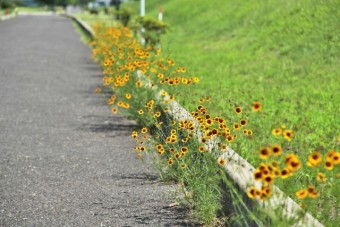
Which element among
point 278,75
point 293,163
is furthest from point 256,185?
point 278,75

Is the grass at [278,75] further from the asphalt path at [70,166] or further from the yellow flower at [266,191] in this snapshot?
the asphalt path at [70,166]

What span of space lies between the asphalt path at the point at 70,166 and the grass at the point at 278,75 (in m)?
0.70

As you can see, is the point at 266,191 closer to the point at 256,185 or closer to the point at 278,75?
the point at 256,185

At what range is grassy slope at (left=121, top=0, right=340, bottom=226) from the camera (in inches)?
324

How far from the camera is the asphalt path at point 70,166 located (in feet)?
16.7

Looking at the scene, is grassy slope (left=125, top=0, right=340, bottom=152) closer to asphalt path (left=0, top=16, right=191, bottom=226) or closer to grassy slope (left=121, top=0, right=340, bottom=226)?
grassy slope (left=121, top=0, right=340, bottom=226)

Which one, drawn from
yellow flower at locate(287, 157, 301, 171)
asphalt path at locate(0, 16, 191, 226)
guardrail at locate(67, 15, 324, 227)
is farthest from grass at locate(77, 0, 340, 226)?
asphalt path at locate(0, 16, 191, 226)

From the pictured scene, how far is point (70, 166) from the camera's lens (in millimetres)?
6633

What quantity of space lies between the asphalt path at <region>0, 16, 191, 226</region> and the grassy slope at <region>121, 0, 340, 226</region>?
113 cm

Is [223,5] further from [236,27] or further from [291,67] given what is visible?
[291,67]

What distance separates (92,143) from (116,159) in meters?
0.84

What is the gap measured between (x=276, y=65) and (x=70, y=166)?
7.53 meters

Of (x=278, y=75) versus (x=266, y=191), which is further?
(x=278, y=75)

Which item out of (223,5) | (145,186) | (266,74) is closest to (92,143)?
(145,186)
